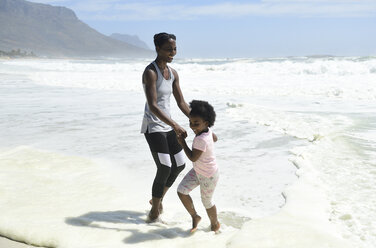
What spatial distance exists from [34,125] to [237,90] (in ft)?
32.4

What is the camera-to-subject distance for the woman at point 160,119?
3.38 metres

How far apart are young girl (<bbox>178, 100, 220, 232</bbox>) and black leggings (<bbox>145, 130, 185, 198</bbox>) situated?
0.24m

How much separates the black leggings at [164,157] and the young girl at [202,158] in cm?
24

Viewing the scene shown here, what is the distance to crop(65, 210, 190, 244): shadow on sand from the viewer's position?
3.23 metres

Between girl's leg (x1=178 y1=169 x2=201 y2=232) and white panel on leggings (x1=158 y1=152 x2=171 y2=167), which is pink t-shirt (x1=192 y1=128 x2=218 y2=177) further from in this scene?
white panel on leggings (x1=158 y1=152 x2=171 y2=167)

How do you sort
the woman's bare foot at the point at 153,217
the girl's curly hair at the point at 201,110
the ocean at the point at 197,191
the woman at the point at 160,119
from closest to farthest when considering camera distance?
the girl's curly hair at the point at 201,110 → the ocean at the point at 197,191 → the woman at the point at 160,119 → the woman's bare foot at the point at 153,217

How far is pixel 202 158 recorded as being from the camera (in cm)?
316

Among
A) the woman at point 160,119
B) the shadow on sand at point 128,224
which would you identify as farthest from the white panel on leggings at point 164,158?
the shadow on sand at point 128,224

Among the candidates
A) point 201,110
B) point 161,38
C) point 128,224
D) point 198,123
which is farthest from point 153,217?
point 161,38

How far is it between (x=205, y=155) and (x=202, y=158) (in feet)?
0.12

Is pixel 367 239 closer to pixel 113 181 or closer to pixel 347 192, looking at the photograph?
pixel 347 192

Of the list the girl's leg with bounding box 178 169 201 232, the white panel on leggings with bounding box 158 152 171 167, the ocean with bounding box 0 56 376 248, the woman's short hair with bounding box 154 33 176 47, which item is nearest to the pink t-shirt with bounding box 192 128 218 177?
the girl's leg with bounding box 178 169 201 232

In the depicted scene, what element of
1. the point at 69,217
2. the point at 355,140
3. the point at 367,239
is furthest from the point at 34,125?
the point at 367,239

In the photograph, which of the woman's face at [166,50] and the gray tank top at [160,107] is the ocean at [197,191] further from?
the woman's face at [166,50]
